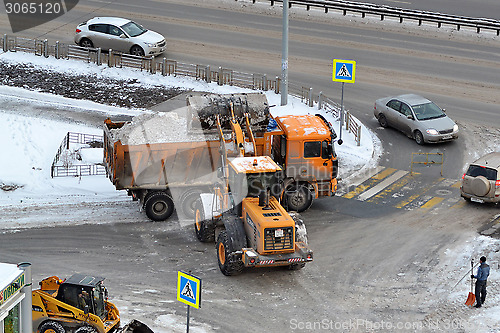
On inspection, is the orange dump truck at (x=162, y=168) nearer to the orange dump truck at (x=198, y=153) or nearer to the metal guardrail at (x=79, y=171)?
the orange dump truck at (x=198, y=153)

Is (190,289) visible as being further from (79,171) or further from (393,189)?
(393,189)

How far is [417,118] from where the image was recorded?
108 ft

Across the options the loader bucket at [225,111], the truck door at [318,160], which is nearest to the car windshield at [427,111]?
the truck door at [318,160]

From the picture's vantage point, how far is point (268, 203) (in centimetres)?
2312

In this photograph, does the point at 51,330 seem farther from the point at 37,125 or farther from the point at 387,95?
the point at 387,95

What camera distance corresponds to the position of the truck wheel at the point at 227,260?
2256 centimetres

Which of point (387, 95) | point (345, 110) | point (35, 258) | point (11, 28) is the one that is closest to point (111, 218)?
point (35, 258)

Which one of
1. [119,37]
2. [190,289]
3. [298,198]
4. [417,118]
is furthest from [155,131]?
[119,37]

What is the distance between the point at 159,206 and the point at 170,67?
43.6 feet

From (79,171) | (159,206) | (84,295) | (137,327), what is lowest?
(137,327)

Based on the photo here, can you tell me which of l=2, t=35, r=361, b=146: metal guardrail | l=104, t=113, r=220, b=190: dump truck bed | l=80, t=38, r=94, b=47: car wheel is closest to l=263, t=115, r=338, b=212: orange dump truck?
l=104, t=113, r=220, b=190: dump truck bed

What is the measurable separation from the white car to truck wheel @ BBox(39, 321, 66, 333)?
73.1 feet

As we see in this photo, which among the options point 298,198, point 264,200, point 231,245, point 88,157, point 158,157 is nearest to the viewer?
point 231,245

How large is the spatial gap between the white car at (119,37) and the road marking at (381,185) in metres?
14.5
